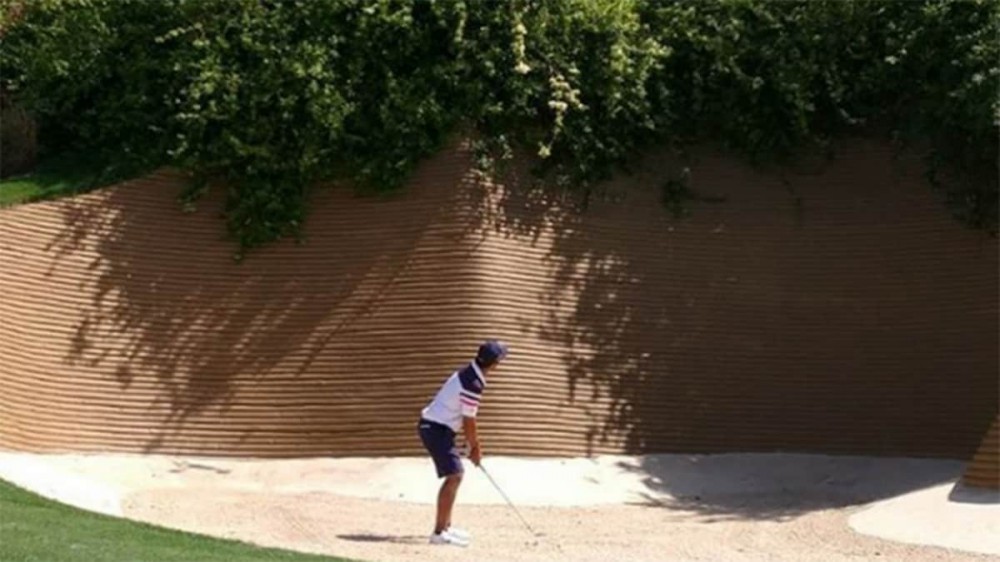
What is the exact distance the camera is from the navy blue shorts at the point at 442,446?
12.2 m

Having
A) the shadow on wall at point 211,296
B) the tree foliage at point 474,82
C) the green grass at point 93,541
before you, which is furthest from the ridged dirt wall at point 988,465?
the shadow on wall at point 211,296

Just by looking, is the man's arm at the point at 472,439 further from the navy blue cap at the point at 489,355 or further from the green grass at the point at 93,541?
the green grass at the point at 93,541

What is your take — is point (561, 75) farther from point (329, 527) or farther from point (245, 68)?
point (329, 527)

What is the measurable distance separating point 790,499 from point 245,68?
7.47m

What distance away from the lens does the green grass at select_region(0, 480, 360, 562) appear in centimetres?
1025

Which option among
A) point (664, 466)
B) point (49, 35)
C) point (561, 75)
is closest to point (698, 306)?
point (664, 466)

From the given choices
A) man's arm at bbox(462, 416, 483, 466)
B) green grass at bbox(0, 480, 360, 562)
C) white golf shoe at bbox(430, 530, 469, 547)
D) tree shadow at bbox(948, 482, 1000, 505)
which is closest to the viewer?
green grass at bbox(0, 480, 360, 562)

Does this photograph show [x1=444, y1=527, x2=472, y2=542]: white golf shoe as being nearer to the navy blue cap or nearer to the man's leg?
the man's leg

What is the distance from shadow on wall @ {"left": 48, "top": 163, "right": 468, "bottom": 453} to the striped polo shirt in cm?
457

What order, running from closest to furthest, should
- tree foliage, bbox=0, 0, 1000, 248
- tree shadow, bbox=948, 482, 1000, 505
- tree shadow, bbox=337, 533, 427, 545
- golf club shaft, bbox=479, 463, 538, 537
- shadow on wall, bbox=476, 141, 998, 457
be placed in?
1. tree shadow, bbox=337, 533, 427, 545
2. tree shadow, bbox=948, 482, 1000, 505
3. golf club shaft, bbox=479, 463, 538, 537
4. tree foliage, bbox=0, 0, 1000, 248
5. shadow on wall, bbox=476, 141, 998, 457

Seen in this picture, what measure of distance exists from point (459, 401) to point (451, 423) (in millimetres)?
184

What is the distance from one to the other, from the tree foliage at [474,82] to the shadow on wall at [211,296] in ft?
1.35

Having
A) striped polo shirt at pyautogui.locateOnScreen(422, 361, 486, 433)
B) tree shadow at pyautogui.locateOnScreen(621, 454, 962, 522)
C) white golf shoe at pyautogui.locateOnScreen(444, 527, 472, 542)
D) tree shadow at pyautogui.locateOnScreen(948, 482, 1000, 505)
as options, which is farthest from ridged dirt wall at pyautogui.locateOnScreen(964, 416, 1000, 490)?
striped polo shirt at pyautogui.locateOnScreen(422, 361, 486, 433)

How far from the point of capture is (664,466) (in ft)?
55.1
